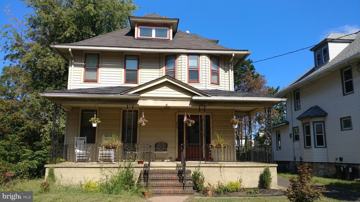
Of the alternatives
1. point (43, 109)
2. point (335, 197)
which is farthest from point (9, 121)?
point (335, 197)

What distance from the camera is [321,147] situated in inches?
773

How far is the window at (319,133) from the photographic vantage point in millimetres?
19641

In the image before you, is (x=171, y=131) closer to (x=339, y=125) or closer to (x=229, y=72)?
(x=229, y=72)

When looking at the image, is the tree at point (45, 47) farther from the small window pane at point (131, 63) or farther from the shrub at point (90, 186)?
the shrub at point (90, 186)

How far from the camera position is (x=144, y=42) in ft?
56.9

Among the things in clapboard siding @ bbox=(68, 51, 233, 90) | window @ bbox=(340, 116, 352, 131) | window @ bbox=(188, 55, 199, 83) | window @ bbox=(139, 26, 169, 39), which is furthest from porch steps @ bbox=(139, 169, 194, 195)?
window @ bbox=(340, 116, 352, 131)

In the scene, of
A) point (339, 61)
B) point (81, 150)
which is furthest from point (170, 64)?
point (339, 61)

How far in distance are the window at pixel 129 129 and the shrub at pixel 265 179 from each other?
640 centimetres

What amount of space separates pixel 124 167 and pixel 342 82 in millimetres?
13492

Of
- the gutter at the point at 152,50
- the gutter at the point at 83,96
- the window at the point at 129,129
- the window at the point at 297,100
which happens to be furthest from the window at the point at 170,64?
the window at the point at 297,100

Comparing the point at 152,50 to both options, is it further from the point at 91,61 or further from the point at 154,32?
the point at 91,61

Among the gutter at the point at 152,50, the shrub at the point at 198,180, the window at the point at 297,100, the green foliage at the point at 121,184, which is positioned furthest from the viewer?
the window at the point at 297,100

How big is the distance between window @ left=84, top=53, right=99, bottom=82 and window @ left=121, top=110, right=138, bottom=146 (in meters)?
2.55

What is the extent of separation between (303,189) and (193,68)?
1047cm
